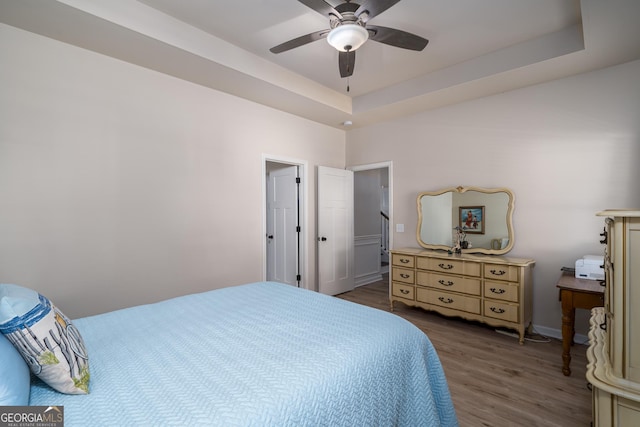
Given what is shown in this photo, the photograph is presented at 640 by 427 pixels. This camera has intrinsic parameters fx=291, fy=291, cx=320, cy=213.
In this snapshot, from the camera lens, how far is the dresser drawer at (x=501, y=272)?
9.40ft

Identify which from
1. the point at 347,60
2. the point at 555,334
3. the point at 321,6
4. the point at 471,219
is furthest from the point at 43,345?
the point at 555,334

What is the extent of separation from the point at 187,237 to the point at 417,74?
3180mm

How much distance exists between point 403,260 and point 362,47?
8.06 ft

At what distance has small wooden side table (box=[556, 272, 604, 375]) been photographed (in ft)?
7.20

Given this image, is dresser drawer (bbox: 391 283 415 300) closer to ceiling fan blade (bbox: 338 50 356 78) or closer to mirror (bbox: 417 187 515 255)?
mirror (bbox: 417 187 515 255)

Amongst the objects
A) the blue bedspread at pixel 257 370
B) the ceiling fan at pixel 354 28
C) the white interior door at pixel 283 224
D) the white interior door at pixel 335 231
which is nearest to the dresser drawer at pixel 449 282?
the white interior door at pixel 335 231

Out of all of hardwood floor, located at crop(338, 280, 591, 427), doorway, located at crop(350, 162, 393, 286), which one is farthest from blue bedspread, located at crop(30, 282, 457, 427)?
doorway, located at crop(350, 162, 393, 286)

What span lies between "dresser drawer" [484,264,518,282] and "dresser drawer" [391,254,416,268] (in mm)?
810

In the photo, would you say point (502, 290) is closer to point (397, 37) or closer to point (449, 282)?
point (449, 282)

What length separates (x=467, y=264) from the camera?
124 inches

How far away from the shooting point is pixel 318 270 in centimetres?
432

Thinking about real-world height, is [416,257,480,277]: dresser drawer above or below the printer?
below

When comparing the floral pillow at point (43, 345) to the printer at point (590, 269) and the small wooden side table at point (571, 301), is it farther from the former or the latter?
the printer at point (590, 269)

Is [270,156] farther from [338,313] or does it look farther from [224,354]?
[224,354]
